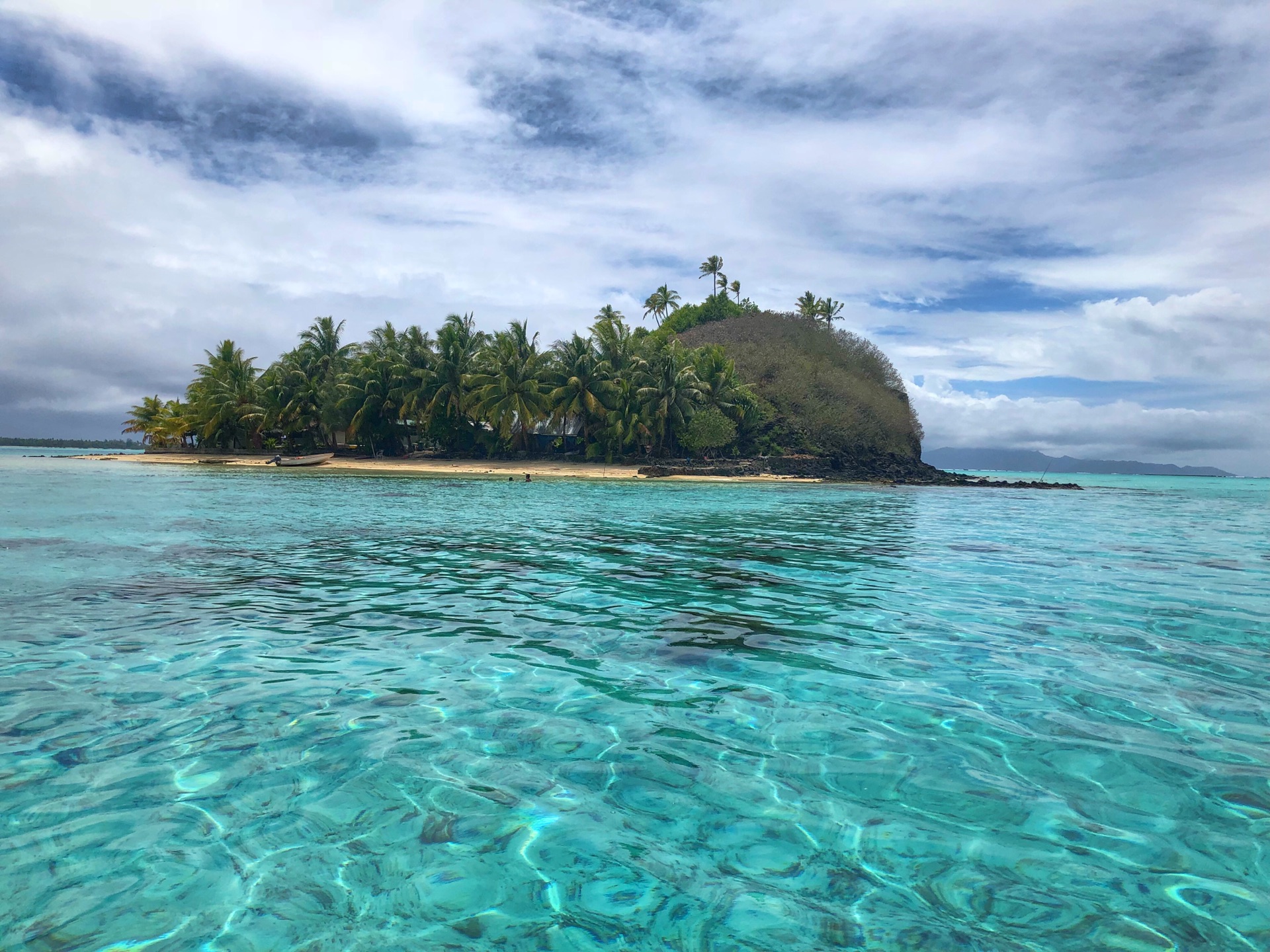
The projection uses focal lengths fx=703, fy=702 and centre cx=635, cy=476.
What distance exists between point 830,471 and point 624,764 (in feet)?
184

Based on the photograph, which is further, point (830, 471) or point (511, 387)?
point (830, 471)

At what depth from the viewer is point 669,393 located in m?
54.4

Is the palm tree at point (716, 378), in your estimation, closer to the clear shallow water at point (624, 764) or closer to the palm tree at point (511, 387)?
the palm tree at point (511, 387)

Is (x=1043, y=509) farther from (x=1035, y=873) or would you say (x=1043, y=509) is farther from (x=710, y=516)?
(x=1035, y=873)

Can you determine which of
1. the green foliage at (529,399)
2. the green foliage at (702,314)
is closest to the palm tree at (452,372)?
the green foliage at (529,399)

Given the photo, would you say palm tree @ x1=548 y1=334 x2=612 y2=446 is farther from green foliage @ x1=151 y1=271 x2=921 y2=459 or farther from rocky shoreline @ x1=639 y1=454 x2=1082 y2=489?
rocky shoreline @ x1=639 y1=454 x2=1082 y2=489

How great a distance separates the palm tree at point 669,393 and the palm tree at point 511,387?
8033mm

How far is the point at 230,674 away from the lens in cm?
573

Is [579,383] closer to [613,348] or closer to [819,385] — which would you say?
[613,348]

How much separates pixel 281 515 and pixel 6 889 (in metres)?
17.7

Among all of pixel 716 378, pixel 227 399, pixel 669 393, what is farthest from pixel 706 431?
pixel 227 399

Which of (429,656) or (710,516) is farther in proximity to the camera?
(710,516)

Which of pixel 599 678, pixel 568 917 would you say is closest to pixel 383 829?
pixel 568 917

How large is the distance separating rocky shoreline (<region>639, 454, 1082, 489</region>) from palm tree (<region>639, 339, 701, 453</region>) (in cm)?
336
